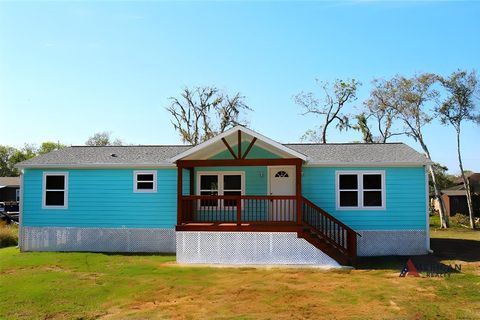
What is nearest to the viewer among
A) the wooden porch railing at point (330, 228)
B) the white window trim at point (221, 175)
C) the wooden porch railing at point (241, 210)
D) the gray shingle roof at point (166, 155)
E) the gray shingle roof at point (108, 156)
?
the wooden porch railing at point (330, 228)

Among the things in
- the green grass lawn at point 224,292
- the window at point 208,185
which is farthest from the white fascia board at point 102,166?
the green grass lawn at point 224,292

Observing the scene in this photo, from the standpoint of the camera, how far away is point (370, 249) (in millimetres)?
15938

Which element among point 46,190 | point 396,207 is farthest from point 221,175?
point 46,190

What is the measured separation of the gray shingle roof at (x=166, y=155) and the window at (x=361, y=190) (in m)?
0.52

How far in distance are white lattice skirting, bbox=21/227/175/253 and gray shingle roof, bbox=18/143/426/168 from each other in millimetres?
2508

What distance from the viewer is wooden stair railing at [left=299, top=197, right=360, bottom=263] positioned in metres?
13.8

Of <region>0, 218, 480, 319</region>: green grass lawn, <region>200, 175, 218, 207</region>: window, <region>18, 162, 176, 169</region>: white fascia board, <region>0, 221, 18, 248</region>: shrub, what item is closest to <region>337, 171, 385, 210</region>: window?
<region>0, 218, 480, 319</region>: green grass lawn

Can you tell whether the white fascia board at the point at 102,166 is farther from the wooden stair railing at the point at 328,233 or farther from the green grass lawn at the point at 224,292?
the wooden stair railing at the point at 328,233

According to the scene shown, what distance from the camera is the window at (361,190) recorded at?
52.9 ft

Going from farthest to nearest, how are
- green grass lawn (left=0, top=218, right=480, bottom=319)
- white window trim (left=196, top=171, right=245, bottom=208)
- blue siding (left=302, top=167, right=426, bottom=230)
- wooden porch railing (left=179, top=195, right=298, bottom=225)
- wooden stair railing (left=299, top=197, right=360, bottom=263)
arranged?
white window trim (left=196, top=171, right=245, bottom=208)
blue siding (left=302, top=167, right=426, bottom=230)
wooden porch railing (left=179, top=195, right=298, bottom=225)
wooden stair railing (left=299, top=197, right=360, bottom=263)
green grass lawn (left=0, top=218, right=480, bottom=319)

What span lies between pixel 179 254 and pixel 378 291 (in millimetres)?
6597

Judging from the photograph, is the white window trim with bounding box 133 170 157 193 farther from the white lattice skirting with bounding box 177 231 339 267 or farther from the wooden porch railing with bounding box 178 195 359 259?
the white lattice skirting with bounding box 177 231 339 267

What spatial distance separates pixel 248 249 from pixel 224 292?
3878 mm

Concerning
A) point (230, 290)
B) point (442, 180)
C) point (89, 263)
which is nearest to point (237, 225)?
point (230, 290)
